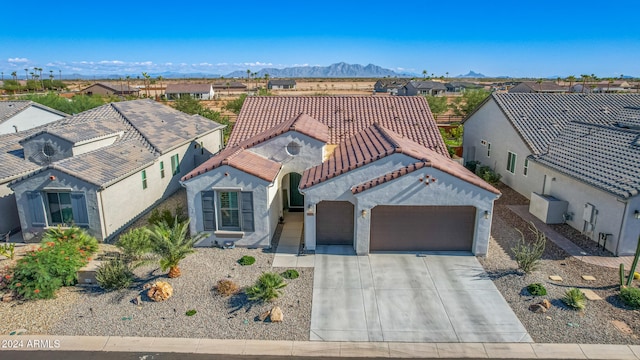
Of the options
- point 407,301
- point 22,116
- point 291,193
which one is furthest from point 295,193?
point 22,116

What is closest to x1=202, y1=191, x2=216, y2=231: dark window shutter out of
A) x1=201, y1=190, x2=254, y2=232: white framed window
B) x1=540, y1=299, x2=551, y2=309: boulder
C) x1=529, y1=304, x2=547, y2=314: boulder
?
x1=201, y1=190, x2=254, y2=232: white framed window

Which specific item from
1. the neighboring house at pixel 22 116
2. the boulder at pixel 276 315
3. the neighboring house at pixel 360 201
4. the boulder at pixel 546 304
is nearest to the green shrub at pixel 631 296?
the boulder at pixel 546 304

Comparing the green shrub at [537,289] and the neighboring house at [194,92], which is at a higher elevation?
the neighboring house at [194,92]

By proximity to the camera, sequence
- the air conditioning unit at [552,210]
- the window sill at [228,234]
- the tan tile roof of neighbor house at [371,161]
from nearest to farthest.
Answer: the tan tile roof of neighbor house at [371,161] < the window sill at [228,234] < the air conditioning unit at [552,210]

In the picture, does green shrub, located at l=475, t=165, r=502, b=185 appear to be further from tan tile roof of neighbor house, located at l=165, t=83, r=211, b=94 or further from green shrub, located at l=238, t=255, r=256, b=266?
tan tile roof of neighbor house, located at l=165, t=83, r=211, b=94

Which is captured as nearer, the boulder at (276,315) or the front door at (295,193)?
the boulder at (276,315)

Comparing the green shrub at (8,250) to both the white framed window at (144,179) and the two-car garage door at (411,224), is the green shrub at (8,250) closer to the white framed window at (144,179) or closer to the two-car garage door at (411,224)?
the white framed window at (144,179)

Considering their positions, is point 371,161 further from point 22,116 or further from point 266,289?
point 22,116
